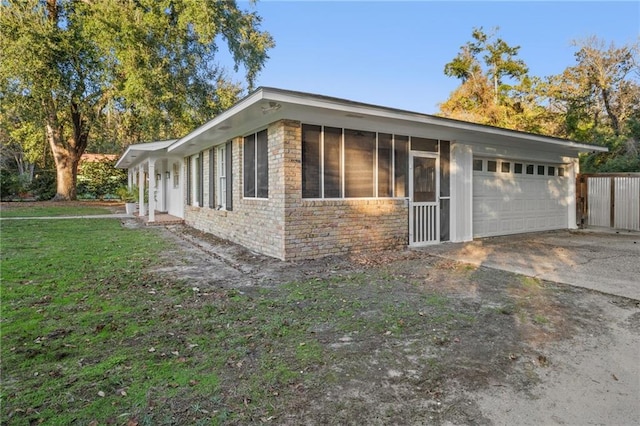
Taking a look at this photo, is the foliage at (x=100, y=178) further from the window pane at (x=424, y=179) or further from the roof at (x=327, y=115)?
the window pane at (x=424, y=179)

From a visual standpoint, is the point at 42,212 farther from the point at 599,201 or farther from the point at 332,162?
the point at 599,201

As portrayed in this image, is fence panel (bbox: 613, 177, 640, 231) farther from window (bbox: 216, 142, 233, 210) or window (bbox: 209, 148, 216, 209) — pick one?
window (bbox: 209, 148, 216, 209)

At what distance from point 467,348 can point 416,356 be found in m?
0.50

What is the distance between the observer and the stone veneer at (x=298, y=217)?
22.0 ft

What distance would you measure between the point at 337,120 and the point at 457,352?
489 cm

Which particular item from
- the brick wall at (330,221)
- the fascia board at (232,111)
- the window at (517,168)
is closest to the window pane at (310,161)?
the brick wall at (330,221)

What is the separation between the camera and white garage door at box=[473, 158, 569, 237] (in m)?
10.1

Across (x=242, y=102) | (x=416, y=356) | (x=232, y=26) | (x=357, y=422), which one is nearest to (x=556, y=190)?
(x=242, y=102)

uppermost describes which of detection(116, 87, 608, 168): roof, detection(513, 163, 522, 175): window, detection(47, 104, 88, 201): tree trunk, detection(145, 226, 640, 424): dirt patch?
detection(47, 104, 88, 201): tree trunk

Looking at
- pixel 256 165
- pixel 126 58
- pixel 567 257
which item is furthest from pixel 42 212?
pixel 567 257

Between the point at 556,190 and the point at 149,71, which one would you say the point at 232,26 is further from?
the point at 556,190

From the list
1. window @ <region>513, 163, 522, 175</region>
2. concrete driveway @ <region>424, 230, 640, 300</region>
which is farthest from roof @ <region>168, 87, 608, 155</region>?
concrete driveway @ <region>424, 230, 640, 300</region>

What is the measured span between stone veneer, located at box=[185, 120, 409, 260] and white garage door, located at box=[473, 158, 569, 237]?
121 inches

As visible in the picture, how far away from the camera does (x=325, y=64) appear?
14.3 m
